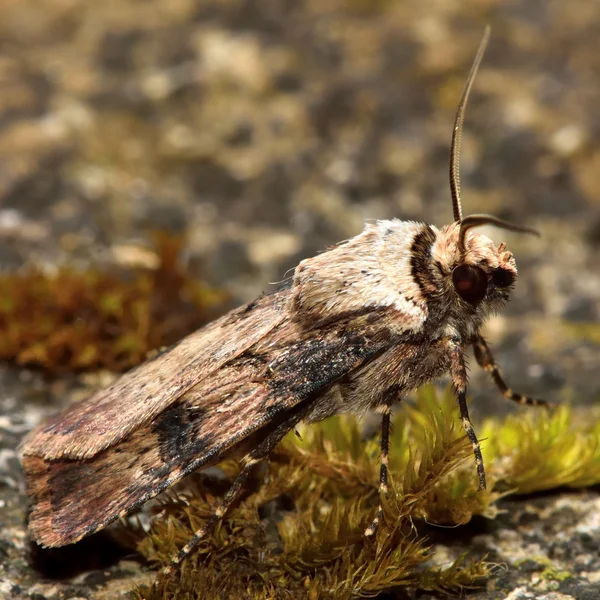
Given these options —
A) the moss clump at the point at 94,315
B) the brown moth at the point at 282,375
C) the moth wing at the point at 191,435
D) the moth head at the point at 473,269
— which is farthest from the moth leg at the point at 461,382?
the moss clump at the point at 94,315

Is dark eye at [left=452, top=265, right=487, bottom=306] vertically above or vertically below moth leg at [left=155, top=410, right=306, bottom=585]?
above

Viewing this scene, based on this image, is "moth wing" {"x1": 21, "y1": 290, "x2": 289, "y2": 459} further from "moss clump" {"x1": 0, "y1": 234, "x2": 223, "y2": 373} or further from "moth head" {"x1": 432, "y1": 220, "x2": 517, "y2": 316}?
"moss clump" {"x1": 0, "y1": 234, "x2": 223, "y2": 373}

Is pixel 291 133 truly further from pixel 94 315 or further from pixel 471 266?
pixel 471 266

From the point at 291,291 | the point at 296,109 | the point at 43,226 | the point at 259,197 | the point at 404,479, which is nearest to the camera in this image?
the point at 404,479

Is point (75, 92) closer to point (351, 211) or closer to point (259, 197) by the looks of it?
point (259, 197)

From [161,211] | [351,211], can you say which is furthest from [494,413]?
[161,211]

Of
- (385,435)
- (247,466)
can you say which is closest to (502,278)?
(385,435)

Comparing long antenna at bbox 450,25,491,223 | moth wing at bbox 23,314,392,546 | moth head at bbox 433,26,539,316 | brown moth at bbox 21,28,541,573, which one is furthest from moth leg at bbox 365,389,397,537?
long antenna at bbox 450,25,491,223
